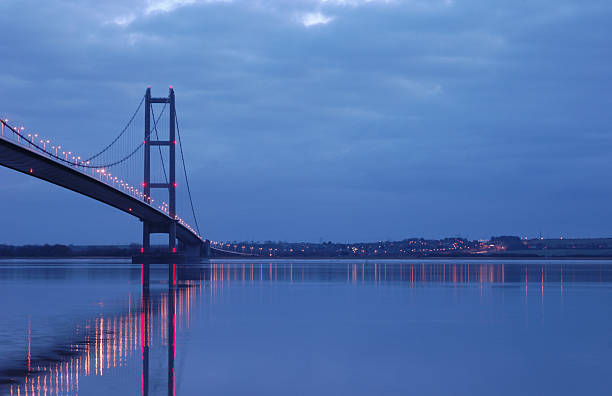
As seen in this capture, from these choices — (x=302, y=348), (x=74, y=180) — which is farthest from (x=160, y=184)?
(x=302, y=348)

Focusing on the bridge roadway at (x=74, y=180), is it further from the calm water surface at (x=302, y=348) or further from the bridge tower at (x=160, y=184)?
the calm water surface at (x=302, y=348)

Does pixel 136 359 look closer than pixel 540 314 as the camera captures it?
Yes

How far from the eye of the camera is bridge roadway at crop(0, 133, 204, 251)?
39.4 m

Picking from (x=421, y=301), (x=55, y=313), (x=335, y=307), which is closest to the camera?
(x=55, y=313)

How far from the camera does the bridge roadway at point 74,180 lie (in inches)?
1550

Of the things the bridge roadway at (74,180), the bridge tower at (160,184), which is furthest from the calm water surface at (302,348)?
the bridge tower at (160,184)

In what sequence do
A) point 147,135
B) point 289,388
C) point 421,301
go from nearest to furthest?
1. point 289,388
2. point 421,301
3. point 147,135

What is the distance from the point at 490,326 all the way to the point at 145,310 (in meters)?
8.50

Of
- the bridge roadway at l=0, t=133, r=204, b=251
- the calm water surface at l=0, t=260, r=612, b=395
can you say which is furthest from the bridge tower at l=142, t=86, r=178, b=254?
the calm water surface at l=0, t=260, r=612, b=395

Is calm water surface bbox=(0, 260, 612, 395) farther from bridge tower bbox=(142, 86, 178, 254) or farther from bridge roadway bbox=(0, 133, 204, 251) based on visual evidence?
bridge tower bbox=(142, 86, 178, 254)

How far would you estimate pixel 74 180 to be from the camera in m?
51.2

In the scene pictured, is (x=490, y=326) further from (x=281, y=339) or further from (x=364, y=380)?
(x=364, y=380)

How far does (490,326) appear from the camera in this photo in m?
16.4

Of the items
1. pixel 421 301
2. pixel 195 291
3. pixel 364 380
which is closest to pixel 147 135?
pixel 195 291
